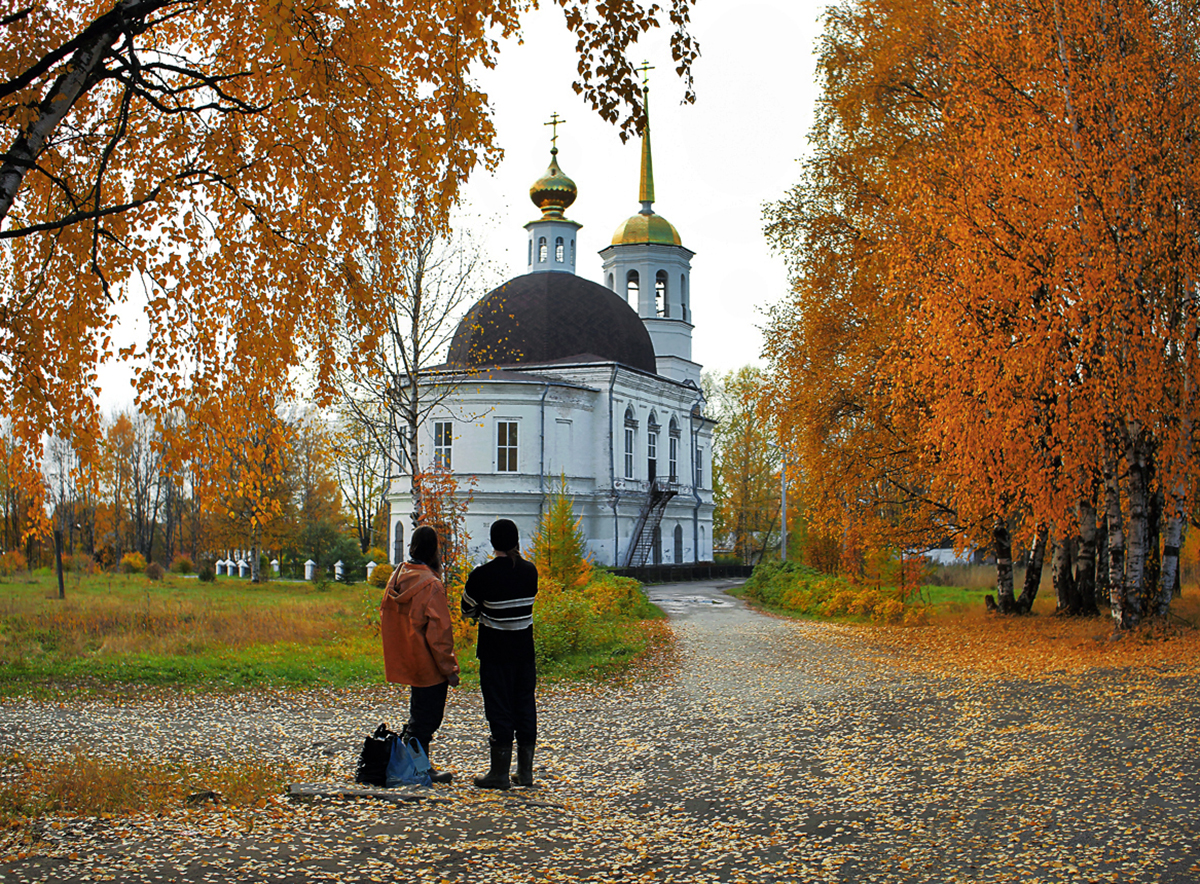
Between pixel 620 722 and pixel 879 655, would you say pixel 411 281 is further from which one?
pixel 620 722

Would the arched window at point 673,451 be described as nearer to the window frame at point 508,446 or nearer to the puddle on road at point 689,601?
the window frame at point 508,446

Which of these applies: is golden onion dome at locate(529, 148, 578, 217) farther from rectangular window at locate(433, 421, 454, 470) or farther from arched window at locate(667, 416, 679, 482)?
rectangular window at locate(433, 421, 454, 470)

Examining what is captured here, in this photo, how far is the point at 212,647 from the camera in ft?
48.3

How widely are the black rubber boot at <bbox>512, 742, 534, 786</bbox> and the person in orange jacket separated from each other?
1.61 feet

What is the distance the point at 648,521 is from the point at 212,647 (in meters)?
28.1

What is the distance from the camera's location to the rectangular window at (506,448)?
3691 cm

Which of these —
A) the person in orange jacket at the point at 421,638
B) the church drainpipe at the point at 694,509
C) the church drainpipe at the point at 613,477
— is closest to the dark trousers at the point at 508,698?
the person in orange jacket at the point at 421,638

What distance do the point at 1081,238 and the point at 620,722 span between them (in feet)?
30.9

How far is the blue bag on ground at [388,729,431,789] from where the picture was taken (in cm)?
639

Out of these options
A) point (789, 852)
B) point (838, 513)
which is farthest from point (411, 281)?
point (789, 852)

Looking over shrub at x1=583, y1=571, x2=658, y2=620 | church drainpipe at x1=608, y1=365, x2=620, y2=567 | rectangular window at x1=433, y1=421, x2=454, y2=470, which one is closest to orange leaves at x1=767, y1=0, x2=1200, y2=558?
shrub at x1=583, y1=571, x2=658, y2=620

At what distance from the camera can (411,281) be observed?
21969 millimetres

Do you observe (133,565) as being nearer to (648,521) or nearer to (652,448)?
(648,521)

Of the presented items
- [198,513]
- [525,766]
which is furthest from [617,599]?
[198,513]
